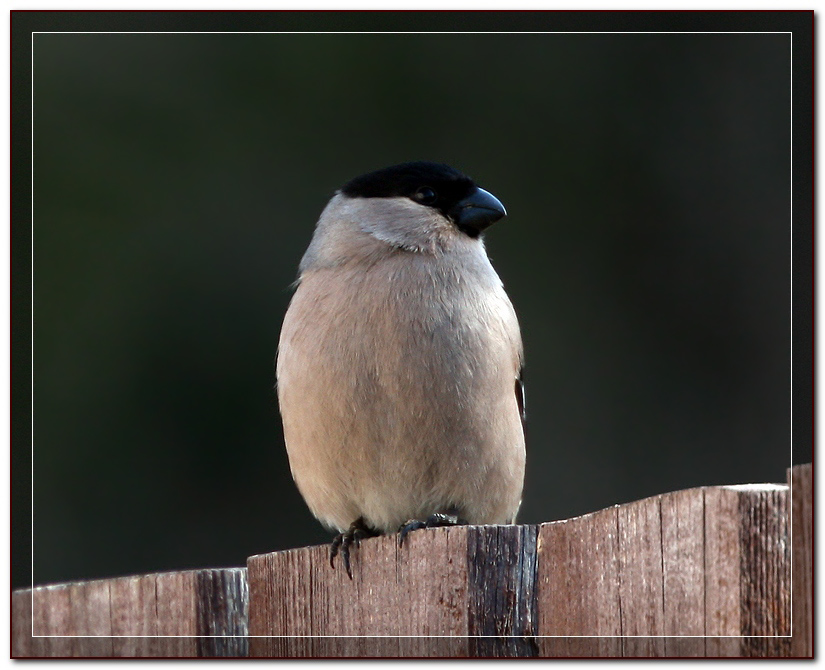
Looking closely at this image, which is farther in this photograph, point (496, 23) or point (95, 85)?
point (95, 85)

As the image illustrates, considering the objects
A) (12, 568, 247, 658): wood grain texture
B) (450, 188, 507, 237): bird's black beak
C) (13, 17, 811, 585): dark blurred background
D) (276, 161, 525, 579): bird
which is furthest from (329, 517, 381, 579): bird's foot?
(450, 188, 507, 237): bird's black beak

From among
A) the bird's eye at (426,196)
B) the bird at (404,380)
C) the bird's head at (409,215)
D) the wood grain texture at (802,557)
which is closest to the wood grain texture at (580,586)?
the wood grain texture at (802,557)

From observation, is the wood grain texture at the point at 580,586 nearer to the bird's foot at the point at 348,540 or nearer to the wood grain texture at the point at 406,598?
the wood grain texture at the point at 406,598

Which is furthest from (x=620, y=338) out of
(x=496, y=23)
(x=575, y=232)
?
(x=496, y=23)

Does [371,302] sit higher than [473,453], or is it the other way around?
[371,302]

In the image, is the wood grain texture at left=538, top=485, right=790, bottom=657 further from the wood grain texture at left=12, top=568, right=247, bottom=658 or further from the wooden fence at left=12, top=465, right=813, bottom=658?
the wood grain texture at left=12, top=568, right=247, bottom=658

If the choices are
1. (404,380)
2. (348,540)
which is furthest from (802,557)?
(404,380)

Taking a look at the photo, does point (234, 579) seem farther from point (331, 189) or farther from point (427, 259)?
point (331, 189)

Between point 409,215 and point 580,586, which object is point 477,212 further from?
point 580,586
